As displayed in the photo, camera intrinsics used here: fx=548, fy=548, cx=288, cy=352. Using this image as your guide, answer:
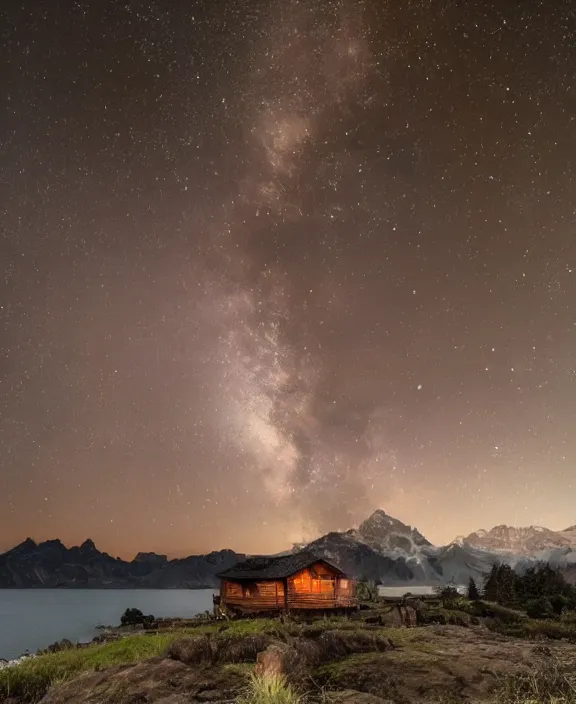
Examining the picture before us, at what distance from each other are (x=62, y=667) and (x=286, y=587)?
86.6 ft

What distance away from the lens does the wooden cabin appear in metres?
46.4

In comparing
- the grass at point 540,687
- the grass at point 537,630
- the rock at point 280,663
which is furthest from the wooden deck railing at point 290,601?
the grass at point 540,687

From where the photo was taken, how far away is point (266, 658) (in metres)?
14.6

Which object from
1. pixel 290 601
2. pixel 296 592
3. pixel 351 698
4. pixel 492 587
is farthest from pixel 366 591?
pixel 351 698

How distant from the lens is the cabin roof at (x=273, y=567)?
1848 inches

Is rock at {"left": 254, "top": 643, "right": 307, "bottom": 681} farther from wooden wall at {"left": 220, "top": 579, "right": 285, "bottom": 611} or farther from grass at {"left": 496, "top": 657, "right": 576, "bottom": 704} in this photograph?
wooden wall at {"left": 220, "top": 579, "right": 285, "bottom": 611}

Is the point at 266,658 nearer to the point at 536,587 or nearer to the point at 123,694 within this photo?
the point at 123,694

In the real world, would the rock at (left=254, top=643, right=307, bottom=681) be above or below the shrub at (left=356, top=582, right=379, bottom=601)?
above

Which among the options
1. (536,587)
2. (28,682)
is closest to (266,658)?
(28,682)

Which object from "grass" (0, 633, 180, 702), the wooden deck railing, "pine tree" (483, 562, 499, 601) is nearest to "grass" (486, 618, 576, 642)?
the wooden deck railing

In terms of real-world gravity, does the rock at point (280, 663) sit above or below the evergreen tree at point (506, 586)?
above

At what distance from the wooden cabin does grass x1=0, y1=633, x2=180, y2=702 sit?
17367 mm

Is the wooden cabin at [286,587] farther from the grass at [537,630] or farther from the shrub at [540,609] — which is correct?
the shrub at [540,609]

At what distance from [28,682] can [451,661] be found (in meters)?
15.8
